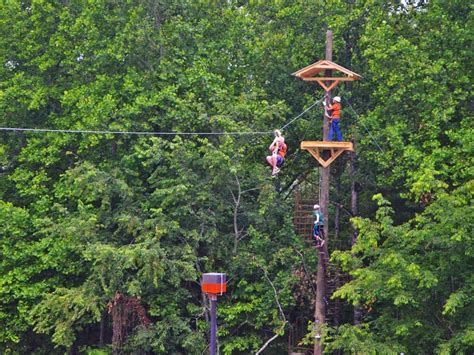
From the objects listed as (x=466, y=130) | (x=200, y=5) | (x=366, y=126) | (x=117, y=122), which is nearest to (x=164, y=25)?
(x=200, y=5)

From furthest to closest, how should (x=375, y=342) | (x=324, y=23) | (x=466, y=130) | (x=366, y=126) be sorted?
(x=324, y=23), (x=366, y=126), (x=466, y=130), (x=375, y=342)

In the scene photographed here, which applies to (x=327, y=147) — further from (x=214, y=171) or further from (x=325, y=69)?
(x=214, y=171)

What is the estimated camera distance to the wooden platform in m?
15.2

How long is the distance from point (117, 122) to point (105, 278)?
3827mm

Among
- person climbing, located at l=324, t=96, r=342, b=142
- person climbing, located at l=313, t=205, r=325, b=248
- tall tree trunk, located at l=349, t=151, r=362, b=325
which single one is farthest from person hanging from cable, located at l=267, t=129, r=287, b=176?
tall tree trunk, located at l=349, t=151, r=362, b=325

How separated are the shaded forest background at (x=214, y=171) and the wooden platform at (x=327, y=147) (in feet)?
5.03

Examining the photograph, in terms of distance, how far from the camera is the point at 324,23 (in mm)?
19000

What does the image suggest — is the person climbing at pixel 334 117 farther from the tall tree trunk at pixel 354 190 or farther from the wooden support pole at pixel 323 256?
the tall tree trunk at pixel 354 190

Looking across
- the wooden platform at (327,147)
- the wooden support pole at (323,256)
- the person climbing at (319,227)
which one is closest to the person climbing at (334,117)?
the wooden support pole at (323,256)

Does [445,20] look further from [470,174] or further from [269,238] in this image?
[269,238]

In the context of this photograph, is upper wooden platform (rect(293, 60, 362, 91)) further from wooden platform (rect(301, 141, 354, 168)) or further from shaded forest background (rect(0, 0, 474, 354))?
shaded forest background (rect(0, 0, 474, 354))

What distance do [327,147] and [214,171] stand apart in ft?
11.5

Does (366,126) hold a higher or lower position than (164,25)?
lower

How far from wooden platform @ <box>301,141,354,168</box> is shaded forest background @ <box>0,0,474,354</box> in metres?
1.53
